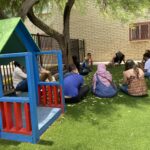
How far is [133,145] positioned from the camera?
5.10m

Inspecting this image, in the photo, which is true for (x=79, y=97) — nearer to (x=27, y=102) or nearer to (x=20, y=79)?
(x=20, y=79)

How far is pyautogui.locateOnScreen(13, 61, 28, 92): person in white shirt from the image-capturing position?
795 cm

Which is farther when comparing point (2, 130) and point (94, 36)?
point (94, 36)

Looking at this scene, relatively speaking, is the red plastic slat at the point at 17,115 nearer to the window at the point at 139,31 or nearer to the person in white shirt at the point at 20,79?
the person in white shirt at the point at 20,79

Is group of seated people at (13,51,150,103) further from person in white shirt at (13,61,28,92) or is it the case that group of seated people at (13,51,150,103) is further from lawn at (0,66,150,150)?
lawn at (0,66,150,150)

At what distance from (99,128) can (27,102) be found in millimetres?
1800

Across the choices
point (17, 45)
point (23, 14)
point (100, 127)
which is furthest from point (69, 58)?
point (100, 127)

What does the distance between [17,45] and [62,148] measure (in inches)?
112

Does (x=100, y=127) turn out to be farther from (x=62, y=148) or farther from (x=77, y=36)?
(x=77, y=36)

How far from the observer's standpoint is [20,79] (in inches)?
323

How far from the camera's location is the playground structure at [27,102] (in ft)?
16.5

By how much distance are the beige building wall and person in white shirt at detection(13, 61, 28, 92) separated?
12.1m

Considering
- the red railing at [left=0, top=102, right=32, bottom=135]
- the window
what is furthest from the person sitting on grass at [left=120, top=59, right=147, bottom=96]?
the window

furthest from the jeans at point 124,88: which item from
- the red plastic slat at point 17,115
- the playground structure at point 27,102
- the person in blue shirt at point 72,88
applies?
the red plastic slat at point 17,115
